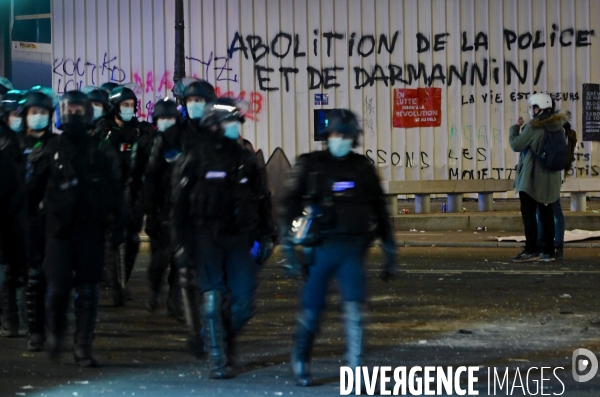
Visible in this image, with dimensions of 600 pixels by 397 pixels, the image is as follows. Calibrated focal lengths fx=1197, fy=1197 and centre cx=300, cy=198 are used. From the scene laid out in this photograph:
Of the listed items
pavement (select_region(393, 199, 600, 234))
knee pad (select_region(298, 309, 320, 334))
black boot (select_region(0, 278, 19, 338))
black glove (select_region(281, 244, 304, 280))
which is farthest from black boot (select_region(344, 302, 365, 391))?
pavement (select_region(393, 199, 600, 234))

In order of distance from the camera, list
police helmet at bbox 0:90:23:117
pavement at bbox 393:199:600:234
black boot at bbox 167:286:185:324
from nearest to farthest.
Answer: police helmet at bbox 0:90:23:117 → black boot at bbox 167:286:185:324 → pavement at bbox 393:199:600:234

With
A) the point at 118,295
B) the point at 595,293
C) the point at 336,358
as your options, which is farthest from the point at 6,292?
the point at 595,293

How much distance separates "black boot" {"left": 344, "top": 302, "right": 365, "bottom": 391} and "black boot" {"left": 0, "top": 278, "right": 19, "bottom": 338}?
321cm

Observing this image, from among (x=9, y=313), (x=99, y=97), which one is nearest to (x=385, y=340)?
(x=9, y=313)

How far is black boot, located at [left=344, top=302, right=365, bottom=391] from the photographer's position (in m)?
6.48

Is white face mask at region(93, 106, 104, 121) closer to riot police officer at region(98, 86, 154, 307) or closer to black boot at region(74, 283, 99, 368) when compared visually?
riot police officer at region(98, 86, 154, 307)

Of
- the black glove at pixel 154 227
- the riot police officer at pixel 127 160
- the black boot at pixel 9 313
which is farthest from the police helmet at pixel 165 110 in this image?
the black boot at pixel 9 313

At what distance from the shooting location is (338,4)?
70.5 feet

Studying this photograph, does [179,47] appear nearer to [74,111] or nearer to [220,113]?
[74,111]

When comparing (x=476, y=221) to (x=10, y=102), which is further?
(x=476, y=221)

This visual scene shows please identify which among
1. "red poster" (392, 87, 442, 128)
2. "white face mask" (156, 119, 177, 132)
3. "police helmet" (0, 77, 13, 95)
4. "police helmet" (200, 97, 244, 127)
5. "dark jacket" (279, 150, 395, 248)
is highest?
"red poster" (392, 87, 442, 128)

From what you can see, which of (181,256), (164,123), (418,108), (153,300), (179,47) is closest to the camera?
(181,256)

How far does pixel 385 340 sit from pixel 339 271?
6.43 feet

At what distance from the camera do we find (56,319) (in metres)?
7.40
